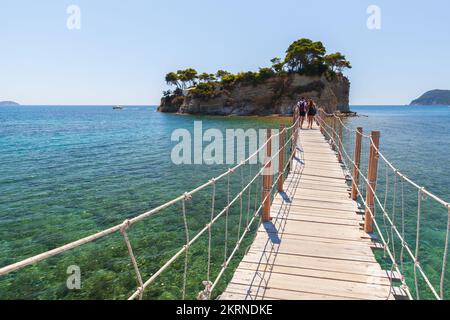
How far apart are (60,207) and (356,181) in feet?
32.1

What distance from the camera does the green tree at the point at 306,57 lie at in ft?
215

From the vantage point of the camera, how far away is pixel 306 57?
67000 millimetres

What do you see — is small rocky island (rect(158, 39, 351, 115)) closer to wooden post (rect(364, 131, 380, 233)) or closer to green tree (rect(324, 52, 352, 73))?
green tree (rect(324, 52, 352, 73))

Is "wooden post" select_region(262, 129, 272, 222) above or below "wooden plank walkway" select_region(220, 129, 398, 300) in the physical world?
above

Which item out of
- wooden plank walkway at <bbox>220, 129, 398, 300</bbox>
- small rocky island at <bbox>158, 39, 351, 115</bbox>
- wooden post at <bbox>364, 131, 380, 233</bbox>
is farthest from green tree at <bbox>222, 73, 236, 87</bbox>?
wooden post at <bbox>364, 131, 380, 233</bbox>

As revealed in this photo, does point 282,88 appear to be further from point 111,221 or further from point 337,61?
point 111,221

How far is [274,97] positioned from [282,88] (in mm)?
2661

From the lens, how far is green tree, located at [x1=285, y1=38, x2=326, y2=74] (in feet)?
215

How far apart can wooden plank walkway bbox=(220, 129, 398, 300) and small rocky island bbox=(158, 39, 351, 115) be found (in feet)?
199

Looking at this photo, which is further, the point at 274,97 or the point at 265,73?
the point at 265,73

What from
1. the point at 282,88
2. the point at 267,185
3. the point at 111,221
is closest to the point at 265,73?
the point at 282,88
